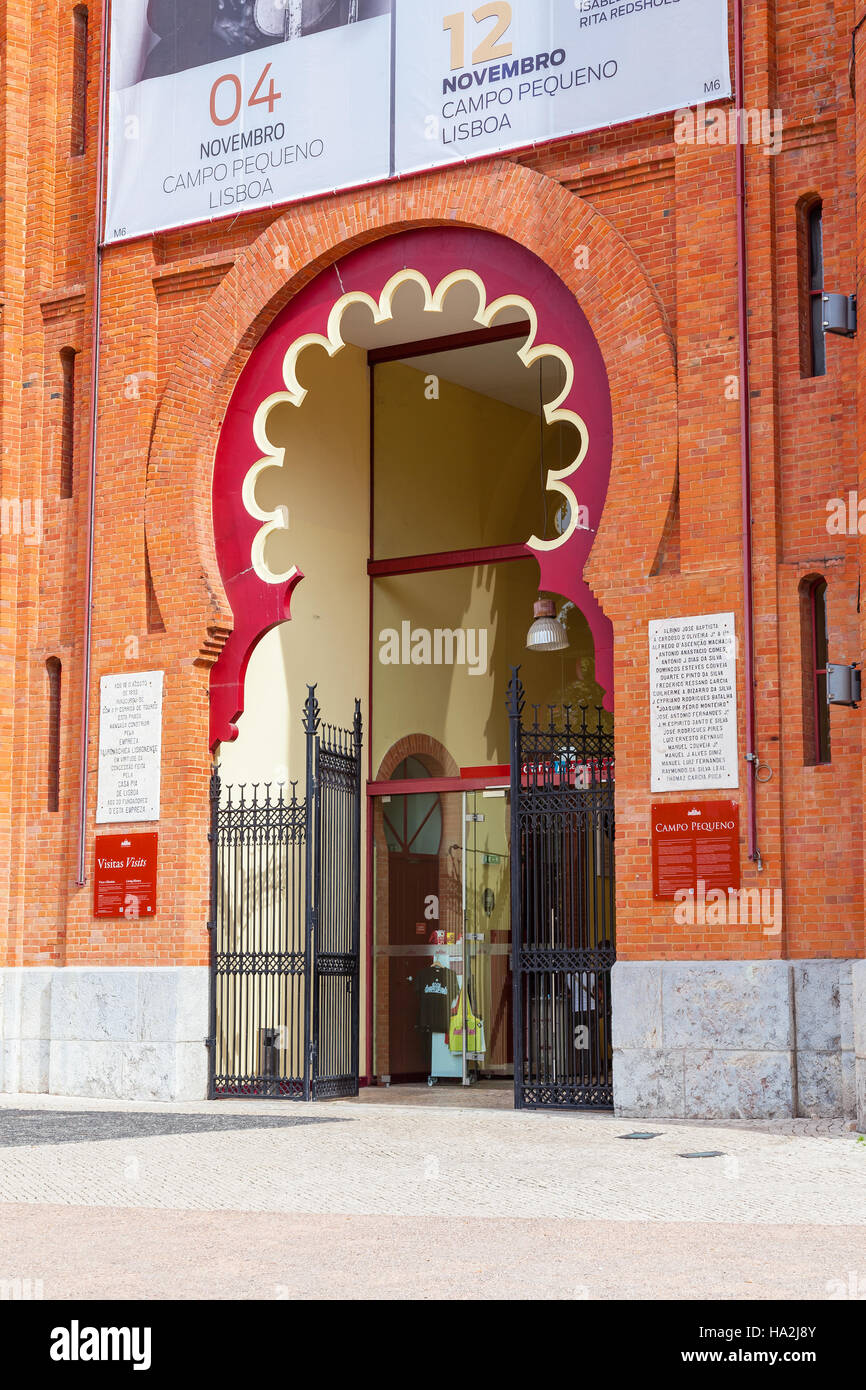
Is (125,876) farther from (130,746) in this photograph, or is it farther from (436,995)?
(436,995)

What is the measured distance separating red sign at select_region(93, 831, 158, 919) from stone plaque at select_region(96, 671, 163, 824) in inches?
9.3

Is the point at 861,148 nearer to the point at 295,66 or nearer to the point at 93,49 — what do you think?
the point at 295,66

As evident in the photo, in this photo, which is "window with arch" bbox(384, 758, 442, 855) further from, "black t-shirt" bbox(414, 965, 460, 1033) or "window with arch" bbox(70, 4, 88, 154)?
"window with arch" bbox(70, 4, 88, 154)

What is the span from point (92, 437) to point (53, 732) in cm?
310

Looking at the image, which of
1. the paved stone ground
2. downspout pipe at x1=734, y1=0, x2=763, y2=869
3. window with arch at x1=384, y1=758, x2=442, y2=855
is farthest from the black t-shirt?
downspout pipe at x1=734, y1=0, x2=763, y2=869

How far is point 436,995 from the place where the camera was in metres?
19.1

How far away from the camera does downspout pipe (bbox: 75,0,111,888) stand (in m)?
16.8

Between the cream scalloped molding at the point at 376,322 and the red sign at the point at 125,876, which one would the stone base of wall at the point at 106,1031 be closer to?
the red sign at the point at 125,876

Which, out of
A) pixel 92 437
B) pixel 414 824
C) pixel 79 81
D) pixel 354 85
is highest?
pixel 79 81

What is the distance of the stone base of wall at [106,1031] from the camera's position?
15.8 meters

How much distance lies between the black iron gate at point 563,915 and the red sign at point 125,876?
3.81m

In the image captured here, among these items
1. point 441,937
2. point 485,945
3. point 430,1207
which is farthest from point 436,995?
point 430,1207

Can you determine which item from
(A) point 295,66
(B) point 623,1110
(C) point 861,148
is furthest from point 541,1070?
(A) point 295,66

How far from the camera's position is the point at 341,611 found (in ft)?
62.7
